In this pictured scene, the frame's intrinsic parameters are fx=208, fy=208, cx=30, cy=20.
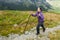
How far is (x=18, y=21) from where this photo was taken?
611 cm

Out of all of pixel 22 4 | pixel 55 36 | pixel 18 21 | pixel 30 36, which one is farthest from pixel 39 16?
pixel 22 4

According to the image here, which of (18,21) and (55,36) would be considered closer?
(55,36)

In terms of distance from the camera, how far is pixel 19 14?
6273mm

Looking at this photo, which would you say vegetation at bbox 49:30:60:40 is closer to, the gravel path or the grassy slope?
the gravel path

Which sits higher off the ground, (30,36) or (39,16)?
(39,16)

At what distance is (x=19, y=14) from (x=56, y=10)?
116 centimetres

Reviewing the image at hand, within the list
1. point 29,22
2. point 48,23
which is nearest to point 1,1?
point 29,22

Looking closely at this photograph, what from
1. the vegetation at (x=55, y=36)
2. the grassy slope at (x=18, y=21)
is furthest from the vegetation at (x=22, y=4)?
the vegetation at (x=55, y=36)

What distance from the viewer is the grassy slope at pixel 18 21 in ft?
19.1

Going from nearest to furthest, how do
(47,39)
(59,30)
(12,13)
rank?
(47,39) → (59,30) → (12,13)

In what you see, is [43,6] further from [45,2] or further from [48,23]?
[48,23]

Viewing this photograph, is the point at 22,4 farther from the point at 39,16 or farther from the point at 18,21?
the point at 39,16

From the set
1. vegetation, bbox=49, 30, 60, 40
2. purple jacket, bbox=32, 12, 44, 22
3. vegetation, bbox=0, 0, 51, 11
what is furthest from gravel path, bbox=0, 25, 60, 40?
vegetation, bbox=0, 0, 51, 11

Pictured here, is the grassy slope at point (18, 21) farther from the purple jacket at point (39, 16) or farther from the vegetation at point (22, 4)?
the purple jacket at point (39, 16)
